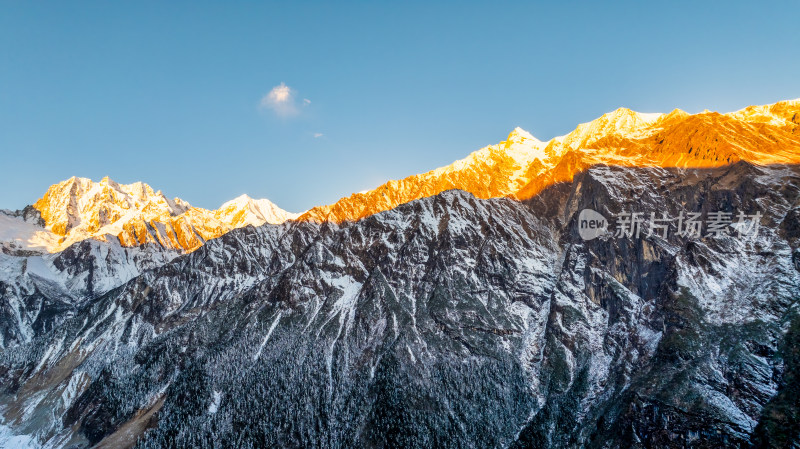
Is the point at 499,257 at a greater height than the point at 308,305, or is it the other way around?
the point at 499,257

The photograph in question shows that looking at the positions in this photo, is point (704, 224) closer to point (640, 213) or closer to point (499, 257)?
point (640, 213)

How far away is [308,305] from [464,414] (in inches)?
3553

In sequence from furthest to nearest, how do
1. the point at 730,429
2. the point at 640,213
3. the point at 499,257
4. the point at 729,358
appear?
the point at 499,257 < the point at 640,213 < the point at 729,358 < the point at 730,429

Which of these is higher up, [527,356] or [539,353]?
[539,353]

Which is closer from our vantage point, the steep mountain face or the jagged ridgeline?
the steep mountain face

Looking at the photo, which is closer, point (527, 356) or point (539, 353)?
point (527, 356)

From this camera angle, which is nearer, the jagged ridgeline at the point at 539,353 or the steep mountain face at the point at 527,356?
the steep mountain face at the point at 527,356

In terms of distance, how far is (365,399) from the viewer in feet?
496

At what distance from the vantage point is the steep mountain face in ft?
350

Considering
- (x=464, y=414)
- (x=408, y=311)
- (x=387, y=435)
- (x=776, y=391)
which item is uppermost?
(x=776, y=391)

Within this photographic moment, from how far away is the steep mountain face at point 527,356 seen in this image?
10662 centimetres

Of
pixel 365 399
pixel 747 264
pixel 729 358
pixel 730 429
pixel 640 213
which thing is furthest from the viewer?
pixel 640 213

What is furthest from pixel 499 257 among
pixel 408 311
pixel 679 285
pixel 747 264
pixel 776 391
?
pixel 776 391

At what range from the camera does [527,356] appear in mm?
149625
